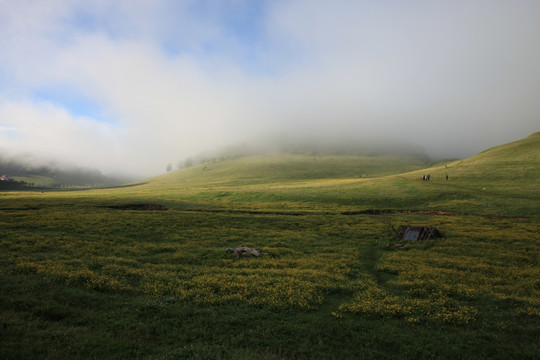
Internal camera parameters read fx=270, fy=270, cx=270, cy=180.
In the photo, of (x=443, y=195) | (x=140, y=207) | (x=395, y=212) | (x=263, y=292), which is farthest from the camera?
(x=443, y=195)

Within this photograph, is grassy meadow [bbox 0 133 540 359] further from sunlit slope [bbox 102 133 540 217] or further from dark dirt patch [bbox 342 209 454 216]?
sunlit slope [bbox 102 133 540 217]

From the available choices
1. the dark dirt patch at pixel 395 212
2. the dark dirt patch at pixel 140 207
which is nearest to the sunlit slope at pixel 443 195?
the dark dirt patch at pixel 395 212

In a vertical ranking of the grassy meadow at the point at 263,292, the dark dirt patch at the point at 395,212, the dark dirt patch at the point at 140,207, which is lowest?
the dark dirt patch at the point at 395,212

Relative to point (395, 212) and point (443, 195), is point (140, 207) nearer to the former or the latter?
point (395, 212)

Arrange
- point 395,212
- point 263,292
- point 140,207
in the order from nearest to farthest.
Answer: point 263,292, point 395,212, point 140,207

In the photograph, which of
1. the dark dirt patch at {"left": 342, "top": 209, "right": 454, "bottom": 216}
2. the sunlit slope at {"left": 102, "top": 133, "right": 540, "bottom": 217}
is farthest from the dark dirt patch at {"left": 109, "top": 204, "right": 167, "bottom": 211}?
the dark dirt patch at {"left": 342, "top": 209, "right": 454, "bottom": 216}

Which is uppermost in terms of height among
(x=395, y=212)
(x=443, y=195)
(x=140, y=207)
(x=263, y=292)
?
(x=140, y=207)

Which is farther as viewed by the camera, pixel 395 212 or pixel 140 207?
pixel 140 207

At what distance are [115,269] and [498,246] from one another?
41.4 metres

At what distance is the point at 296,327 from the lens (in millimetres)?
14320

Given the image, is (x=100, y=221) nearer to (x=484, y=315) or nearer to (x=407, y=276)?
(x=407, y=276)

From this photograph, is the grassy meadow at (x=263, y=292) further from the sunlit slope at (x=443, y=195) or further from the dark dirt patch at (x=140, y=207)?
the dark dirt patch at (x=140, y=207)

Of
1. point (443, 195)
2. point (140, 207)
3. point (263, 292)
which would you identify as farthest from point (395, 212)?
point (140, 207)

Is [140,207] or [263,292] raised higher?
[140,207]
